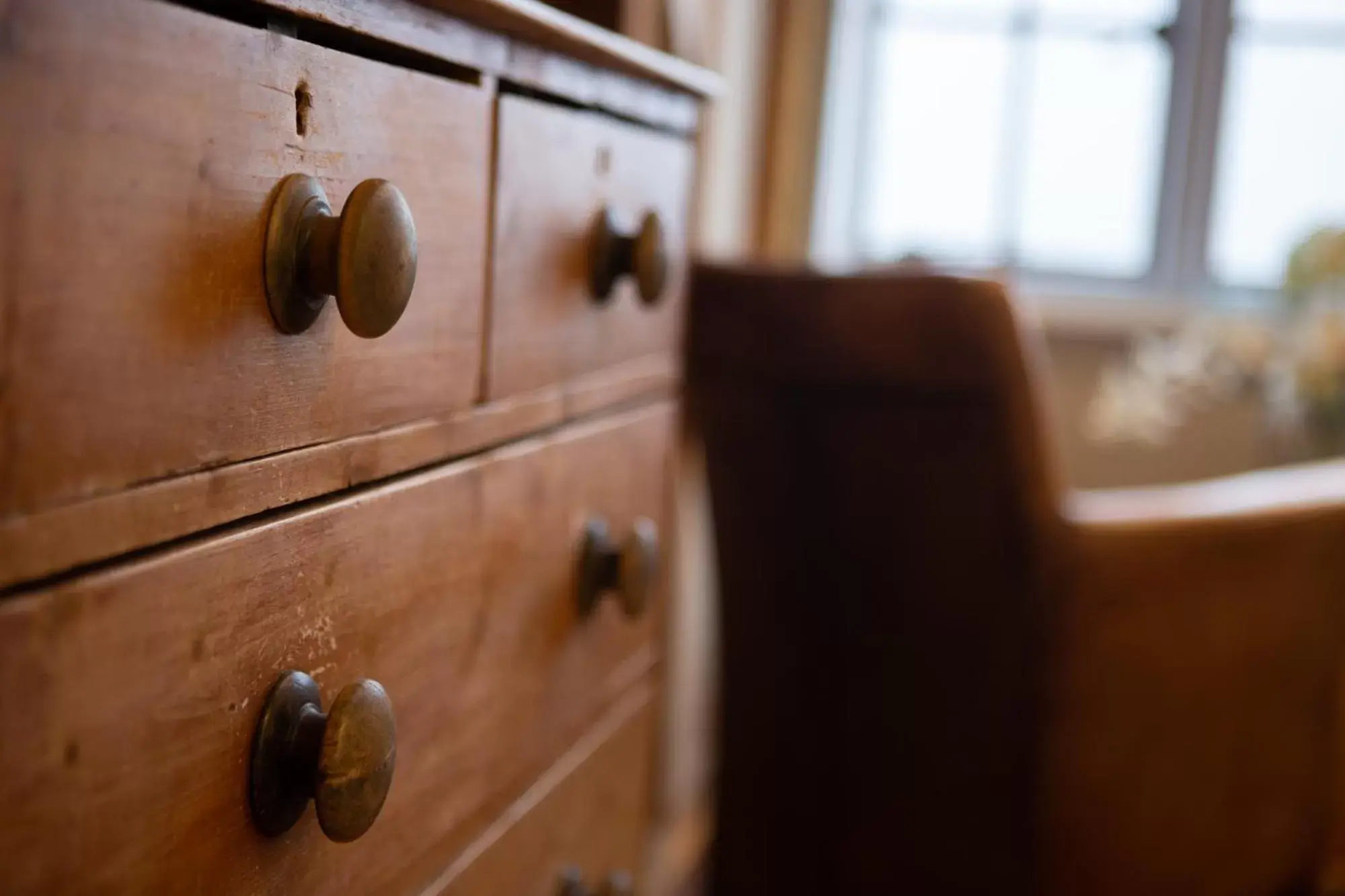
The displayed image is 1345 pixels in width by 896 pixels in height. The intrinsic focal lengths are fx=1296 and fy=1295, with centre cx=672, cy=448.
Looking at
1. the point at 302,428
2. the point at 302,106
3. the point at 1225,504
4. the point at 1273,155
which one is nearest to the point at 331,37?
the point at 302,106

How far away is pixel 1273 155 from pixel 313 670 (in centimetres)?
293

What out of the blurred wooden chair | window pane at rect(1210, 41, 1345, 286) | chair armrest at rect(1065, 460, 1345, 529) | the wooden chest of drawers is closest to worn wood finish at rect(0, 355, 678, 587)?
the wooden chest of drawers

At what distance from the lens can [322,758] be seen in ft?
1.45

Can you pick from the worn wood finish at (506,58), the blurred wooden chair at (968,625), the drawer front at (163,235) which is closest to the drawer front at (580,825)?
the drawer front at (163,235)

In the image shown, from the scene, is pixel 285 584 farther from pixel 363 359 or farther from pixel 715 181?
pixel 715 181

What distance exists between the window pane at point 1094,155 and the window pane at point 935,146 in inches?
3.7

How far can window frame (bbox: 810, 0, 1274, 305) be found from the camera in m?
2.82

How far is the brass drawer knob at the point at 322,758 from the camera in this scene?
1.45ft

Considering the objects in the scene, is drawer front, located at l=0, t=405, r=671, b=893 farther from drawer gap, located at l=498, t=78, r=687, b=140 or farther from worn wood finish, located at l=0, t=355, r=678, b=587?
drawer gap, located at l=498, t=78, r=687, b=140

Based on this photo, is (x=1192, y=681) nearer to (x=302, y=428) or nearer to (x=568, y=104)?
(x=568, y=104)

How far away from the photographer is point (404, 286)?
0.46 metres

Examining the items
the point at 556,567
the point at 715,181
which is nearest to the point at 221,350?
the point at 556,567

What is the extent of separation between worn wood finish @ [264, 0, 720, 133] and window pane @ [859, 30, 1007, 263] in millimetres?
2278

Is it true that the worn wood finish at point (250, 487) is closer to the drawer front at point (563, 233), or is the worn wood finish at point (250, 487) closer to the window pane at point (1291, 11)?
the drawer front at point (563, 233)
